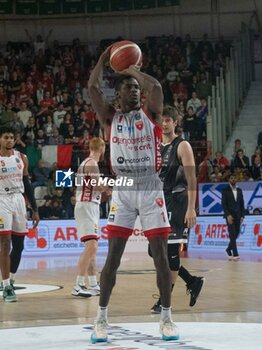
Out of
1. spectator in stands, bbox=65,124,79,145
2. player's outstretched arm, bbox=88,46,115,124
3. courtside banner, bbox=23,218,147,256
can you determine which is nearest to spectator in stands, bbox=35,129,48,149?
spectator in stands, bbox=65,124,79,145

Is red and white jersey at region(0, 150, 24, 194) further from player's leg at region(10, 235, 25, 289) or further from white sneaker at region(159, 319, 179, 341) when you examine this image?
white sneaker at region(159, 319, 179, 341)

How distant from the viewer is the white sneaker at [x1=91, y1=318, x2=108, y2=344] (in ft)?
Answer: 21.6

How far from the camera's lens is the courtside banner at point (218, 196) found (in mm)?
20594

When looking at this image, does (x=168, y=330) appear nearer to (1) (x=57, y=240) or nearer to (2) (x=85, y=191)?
(2) (x=85, y=191)

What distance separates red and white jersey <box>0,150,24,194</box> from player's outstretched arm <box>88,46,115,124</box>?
3.81m

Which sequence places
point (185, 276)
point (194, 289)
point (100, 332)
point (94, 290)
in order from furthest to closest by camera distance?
point (94, 290) < point (185, 276) < point (194, 289) < point (100, 332)

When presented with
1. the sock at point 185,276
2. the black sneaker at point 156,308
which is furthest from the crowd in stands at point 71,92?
the black sneaker at point 156,308

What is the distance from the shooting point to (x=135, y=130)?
22.8 ft

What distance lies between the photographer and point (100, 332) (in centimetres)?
663

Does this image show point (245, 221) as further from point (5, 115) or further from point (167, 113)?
point (167, 113)

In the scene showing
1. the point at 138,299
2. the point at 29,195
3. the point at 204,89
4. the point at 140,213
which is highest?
the point at 204,89

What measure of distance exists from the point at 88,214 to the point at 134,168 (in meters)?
4.00

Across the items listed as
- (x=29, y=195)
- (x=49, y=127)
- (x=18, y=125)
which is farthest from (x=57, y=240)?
(x=29, y=195)

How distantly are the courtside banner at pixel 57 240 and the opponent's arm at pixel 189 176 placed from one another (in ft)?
40.8
